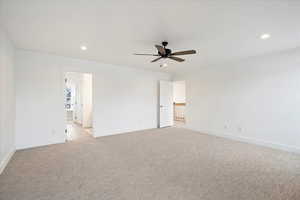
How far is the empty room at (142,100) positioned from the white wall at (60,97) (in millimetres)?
27

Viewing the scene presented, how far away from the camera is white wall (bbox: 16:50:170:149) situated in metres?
3.60

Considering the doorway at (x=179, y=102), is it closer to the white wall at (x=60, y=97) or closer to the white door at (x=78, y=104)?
the white wall at (x=60, y=97)

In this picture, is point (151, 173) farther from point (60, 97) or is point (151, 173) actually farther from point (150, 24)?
point (60, 97)

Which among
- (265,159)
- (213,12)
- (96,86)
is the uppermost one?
(213,12)

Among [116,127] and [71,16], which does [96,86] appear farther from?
[71,16]

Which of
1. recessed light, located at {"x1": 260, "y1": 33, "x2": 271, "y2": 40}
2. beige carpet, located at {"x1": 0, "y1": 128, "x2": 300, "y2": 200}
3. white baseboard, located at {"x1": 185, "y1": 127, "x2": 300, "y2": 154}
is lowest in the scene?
beige carpet, located at {"x1": 0, "y1": 128, "x2": 300, "y2": 200}

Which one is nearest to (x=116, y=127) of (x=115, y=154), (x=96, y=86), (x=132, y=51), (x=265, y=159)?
(x=96, y=86)

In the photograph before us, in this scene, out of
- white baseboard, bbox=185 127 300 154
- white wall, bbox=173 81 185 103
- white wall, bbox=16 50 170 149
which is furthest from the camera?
white wall, bbox=173 81 185 103

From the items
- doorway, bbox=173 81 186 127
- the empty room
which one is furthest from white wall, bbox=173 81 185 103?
the empty room

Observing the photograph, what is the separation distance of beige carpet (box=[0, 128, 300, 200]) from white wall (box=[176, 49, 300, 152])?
2.04ft

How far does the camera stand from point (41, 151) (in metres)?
3.38

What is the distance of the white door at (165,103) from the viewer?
626cm

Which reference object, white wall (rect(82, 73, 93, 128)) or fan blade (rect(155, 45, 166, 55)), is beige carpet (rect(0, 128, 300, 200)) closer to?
fan blade (rect(155, 45, 166, 55))

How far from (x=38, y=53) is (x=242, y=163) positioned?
5524 mm
